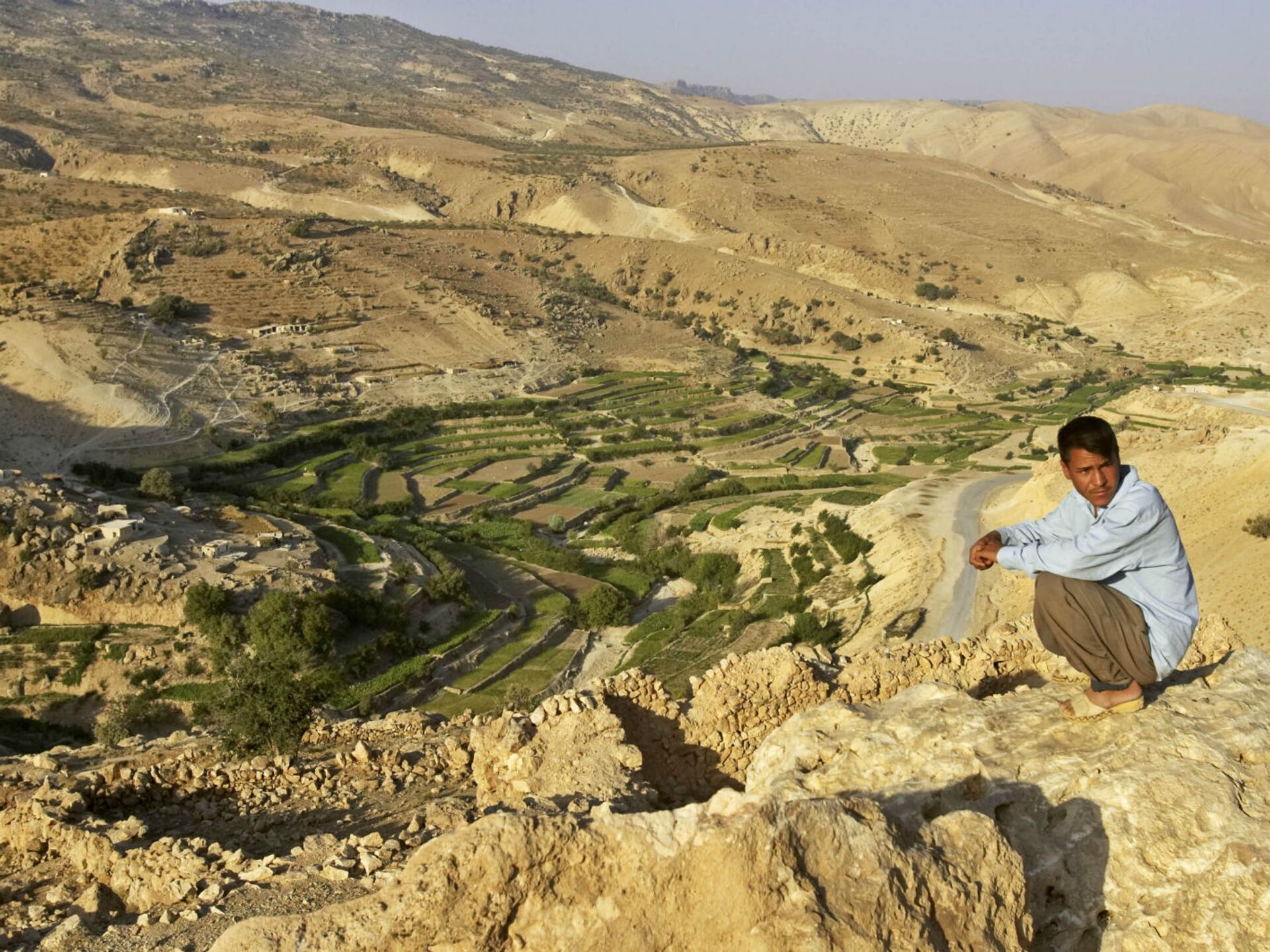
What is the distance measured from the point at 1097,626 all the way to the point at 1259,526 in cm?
1852

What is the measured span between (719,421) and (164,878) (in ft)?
136

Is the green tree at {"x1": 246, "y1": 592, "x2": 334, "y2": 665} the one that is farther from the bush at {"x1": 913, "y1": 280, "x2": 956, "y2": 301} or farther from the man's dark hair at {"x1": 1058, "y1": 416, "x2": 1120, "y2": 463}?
the bush at {"x1": 913, "y1": 280, "x2": 956, "y2": 301}

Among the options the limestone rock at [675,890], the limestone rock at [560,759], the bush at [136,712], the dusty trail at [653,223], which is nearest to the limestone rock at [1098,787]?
the limestone rock at [675,890]

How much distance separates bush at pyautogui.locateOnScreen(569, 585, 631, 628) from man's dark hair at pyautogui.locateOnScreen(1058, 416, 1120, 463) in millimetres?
20995

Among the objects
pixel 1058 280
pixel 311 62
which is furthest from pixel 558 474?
pixel 311 62

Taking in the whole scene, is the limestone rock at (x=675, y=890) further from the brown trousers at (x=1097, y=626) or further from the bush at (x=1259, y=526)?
the bush at (x=1259, y=526)

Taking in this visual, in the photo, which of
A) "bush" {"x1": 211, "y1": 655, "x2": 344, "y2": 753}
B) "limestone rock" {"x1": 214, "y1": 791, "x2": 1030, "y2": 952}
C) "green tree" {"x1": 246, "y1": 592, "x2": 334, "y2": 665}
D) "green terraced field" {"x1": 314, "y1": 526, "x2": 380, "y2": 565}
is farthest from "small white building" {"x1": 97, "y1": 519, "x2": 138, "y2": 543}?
"limestone rock" {"x1": 214, "y1": 791, "x2": 1030, "y2": 952}

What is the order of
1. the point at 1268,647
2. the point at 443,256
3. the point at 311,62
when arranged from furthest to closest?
1. the point at 311,62
2. the point at 443,256
3. the point at 1268,647

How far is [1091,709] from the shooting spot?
5578 mm

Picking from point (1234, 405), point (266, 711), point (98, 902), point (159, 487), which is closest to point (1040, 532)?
point (98, 902)

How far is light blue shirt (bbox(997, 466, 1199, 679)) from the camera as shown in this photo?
4820 mm

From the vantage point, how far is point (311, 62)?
17575 centimetres

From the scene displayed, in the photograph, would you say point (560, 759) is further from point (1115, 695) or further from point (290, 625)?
point (290, 625)

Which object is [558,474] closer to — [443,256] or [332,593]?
[332,593]
